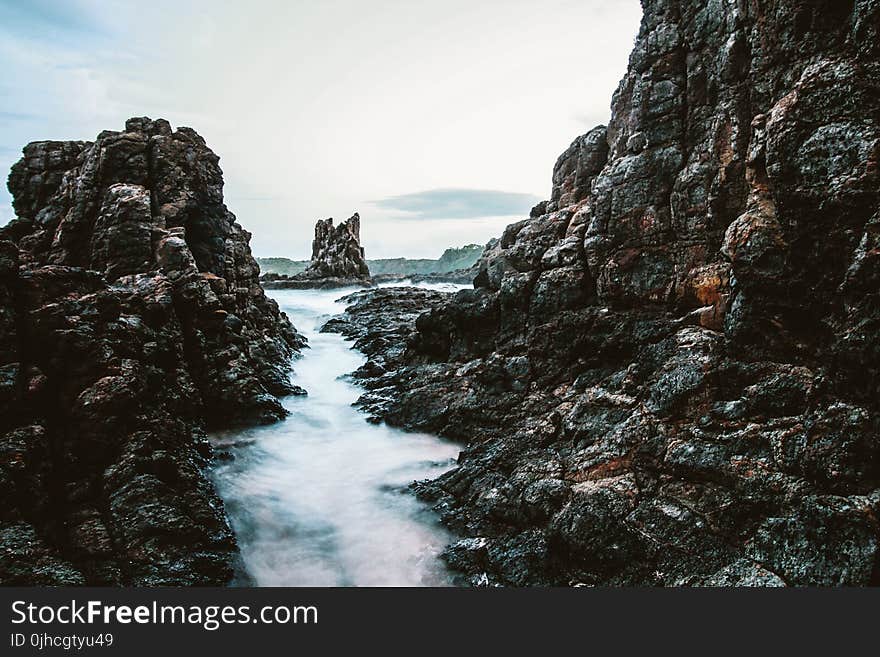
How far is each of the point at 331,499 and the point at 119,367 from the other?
9266 mm

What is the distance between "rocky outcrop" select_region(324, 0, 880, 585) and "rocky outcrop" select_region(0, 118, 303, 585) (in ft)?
30.7

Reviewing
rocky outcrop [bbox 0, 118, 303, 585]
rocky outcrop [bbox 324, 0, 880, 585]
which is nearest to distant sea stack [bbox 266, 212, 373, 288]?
rocky outcrop [bbox 0, 118, 303, 585]

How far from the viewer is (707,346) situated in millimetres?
15672

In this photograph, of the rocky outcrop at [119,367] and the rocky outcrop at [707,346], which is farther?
the rocky outcrop at [119,367]

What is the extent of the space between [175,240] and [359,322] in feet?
84.6

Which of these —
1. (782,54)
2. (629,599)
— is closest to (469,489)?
(629,599)

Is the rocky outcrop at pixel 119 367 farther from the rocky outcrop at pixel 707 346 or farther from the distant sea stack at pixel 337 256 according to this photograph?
the distant sea stack at pixel 337 256

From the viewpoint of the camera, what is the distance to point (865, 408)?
35.1ft

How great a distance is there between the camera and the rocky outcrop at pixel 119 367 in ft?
43.7

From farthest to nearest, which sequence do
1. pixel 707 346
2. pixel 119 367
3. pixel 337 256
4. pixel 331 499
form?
pixel 337 256, pixel 331 499, pixel 119 367, pixel 707 346

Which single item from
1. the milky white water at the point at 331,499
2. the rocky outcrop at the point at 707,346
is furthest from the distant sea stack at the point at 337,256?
the rocky outcrop at the point at 707,346


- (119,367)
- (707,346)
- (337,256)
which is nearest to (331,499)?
(119,367)

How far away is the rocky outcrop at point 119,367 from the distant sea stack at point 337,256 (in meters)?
50.1

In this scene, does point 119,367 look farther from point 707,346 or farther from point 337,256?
point 337,256
